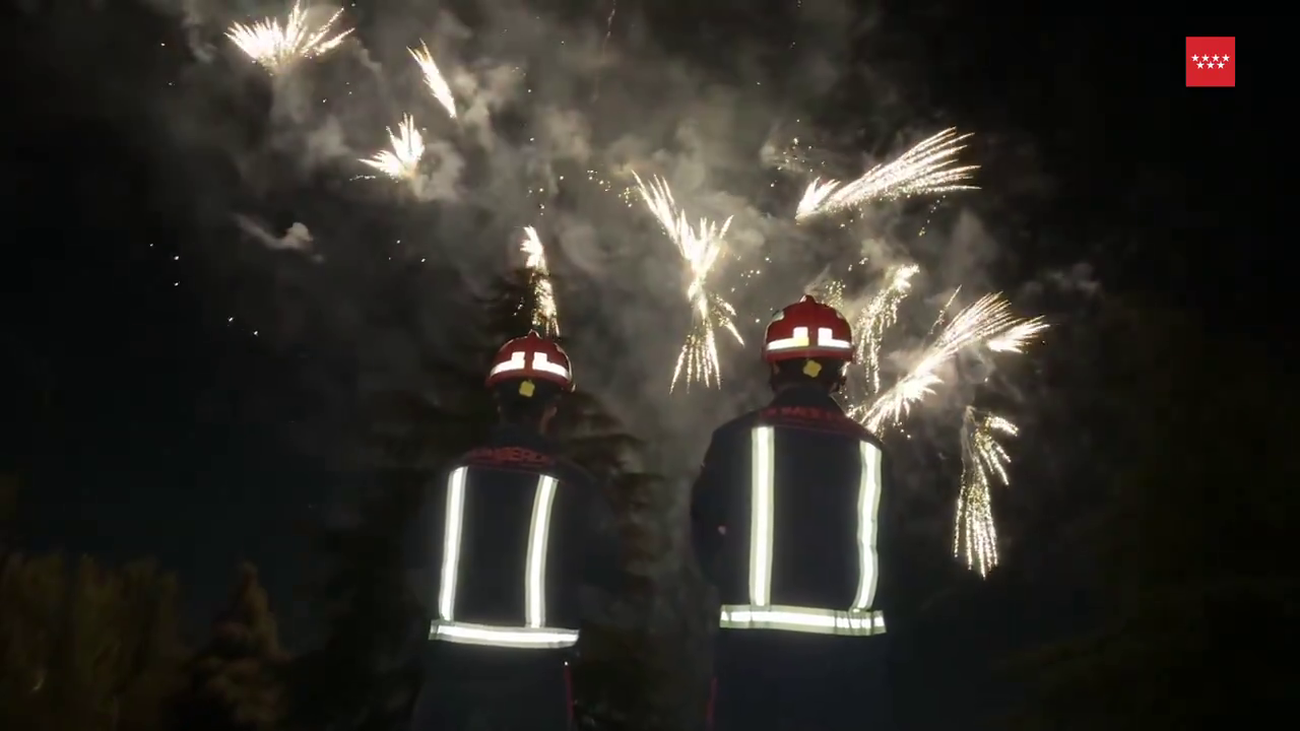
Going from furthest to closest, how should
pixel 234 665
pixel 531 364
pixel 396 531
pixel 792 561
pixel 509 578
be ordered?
pixel 234 665, pixel 396 531, pixel 531 364, pixel 509 578, pixel 792 561

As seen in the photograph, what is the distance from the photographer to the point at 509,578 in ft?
15.9

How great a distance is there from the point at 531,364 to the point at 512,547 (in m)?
1.12

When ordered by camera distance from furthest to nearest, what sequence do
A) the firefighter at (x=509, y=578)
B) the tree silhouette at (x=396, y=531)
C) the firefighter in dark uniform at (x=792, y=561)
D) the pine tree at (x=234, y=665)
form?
the pine tree at (x=234, y=665)
the tree silhouette at (x=396, y=531)
the firefighter at (x=509, y=578)
the firefighter in dark uniform at (x=792, y=561)

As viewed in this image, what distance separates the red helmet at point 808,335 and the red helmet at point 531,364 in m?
1.22

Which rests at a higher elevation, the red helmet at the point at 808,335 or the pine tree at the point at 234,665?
the red helmet at the point at 808,335

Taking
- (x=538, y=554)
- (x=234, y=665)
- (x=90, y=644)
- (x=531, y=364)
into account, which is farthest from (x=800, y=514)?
(x=90, y=644)

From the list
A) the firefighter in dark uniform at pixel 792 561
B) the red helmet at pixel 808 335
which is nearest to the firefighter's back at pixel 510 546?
the firefighter in dark uniform at pixel 792 561

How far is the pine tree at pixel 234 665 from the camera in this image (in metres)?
29.7

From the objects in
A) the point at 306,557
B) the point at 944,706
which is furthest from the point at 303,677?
the point at 944,706

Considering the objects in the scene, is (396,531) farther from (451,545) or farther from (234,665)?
(234,665)

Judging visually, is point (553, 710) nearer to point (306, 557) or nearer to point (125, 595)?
point (306, 557)

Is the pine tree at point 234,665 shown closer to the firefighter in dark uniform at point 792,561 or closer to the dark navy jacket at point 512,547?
the dark navy jacket at point 512,547

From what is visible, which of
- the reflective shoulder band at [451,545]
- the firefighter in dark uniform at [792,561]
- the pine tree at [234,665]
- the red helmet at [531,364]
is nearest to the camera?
the firefighter in dark uniform at [792,561]

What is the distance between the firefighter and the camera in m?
4.75
